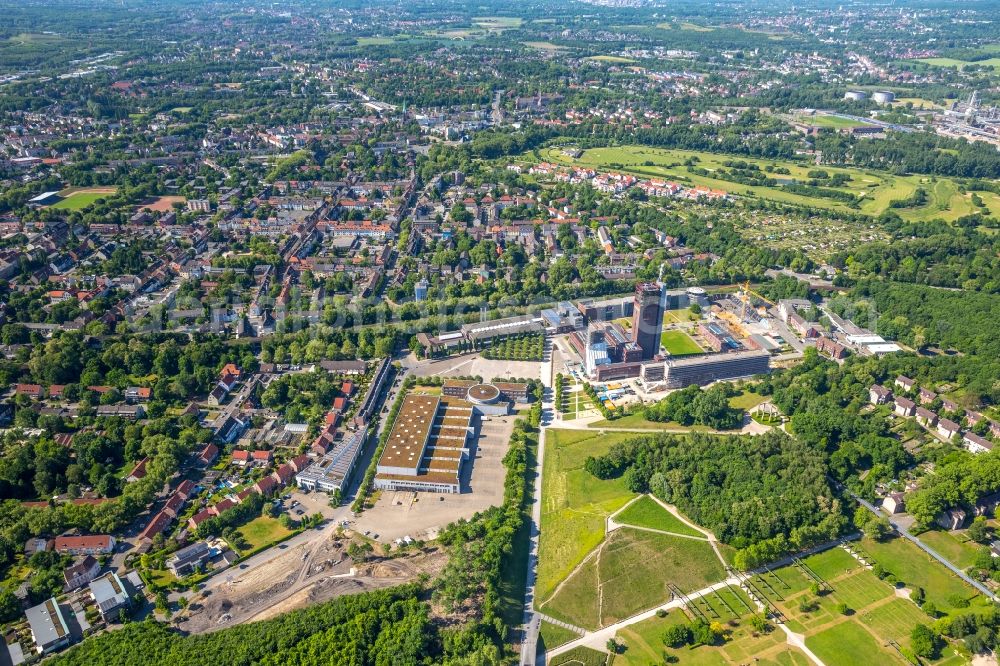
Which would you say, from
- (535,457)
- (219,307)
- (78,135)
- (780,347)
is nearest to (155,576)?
(535,457)

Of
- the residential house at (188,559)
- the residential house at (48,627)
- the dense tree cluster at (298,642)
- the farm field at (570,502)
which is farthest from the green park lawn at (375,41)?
the dense tree cluster at (298,642)

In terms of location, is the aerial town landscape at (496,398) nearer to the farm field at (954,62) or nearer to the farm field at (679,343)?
the farm field at (679,343)

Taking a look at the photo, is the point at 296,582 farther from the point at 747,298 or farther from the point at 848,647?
the point at 747,298

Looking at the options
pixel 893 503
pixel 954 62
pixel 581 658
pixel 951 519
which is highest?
pixel 954 62

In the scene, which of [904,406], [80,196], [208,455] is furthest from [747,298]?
[80,196]

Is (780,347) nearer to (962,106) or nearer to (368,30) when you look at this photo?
(962,106)

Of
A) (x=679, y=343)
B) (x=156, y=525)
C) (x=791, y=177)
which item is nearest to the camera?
(x=156, y=525)
